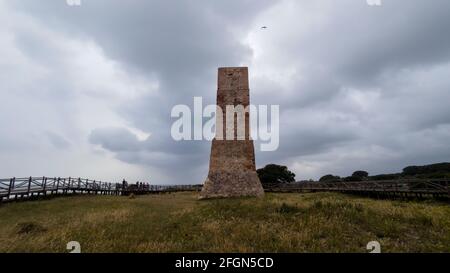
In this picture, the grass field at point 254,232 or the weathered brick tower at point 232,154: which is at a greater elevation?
the weathered brick tower at point 232,154

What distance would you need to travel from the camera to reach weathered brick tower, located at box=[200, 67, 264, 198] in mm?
20609

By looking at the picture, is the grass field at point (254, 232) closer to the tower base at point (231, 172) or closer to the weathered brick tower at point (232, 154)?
the tower base at point (231, 172)

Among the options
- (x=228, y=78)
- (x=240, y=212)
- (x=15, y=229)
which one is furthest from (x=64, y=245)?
(x=228, y=78)

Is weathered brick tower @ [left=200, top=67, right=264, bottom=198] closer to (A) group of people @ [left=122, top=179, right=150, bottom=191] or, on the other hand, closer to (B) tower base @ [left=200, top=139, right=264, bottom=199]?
(B) tower base @ [left=200, top=139, right=264, bottom=199]

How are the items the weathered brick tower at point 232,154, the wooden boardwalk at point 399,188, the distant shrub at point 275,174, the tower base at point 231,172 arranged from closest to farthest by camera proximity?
the wooden boardwalk at point 399,188
the tower base at point 231,172
the weathered brick tower at point 232,154
the distant shrub at point 275,174

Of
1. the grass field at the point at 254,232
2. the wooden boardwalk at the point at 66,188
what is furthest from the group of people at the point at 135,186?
the grass field at the point at 254,232

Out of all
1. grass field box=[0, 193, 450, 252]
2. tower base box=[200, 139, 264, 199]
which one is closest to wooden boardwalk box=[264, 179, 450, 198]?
grass field box=[0, 193, 450, 252]

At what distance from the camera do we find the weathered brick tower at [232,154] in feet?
67.6

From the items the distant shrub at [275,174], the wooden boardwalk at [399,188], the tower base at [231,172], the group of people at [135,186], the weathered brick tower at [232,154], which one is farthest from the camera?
the distant shrub at [275,174]

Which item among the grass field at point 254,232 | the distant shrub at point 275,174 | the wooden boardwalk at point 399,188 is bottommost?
the grass field at point 254,232

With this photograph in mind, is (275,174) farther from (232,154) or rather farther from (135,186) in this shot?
(232,154)

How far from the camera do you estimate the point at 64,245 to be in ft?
25.8
